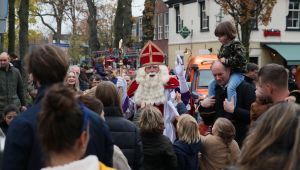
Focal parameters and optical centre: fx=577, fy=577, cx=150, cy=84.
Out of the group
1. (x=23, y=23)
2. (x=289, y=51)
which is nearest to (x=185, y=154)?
(x=23, y=23)

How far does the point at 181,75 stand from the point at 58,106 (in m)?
6.82

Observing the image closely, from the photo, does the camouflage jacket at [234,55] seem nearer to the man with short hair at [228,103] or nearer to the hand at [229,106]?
the man with short hair at [228,103]

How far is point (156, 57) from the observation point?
31.7ft

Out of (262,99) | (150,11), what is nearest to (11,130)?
(262,99)

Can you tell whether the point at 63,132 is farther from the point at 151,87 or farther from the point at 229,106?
the point at 151,87

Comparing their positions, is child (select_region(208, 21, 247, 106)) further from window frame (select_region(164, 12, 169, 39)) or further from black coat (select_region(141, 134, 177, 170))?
A: window frame (select_region(164, 12, 169, 39))

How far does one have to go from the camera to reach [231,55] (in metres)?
6.25

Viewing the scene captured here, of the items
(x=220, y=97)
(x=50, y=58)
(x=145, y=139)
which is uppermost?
(x=50, y=58)

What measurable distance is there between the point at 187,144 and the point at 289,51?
93.9 feet

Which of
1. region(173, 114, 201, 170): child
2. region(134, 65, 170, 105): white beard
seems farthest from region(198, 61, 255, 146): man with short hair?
region(134, 65, 170, 105): white beard

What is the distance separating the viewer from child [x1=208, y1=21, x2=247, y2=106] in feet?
20.2

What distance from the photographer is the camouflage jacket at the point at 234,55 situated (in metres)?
6.23

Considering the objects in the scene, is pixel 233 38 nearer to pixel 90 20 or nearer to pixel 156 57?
pixel 156 57

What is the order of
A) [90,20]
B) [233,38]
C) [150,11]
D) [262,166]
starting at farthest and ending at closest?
[90,20] → [150,11] → [233,38] → [262,166]
